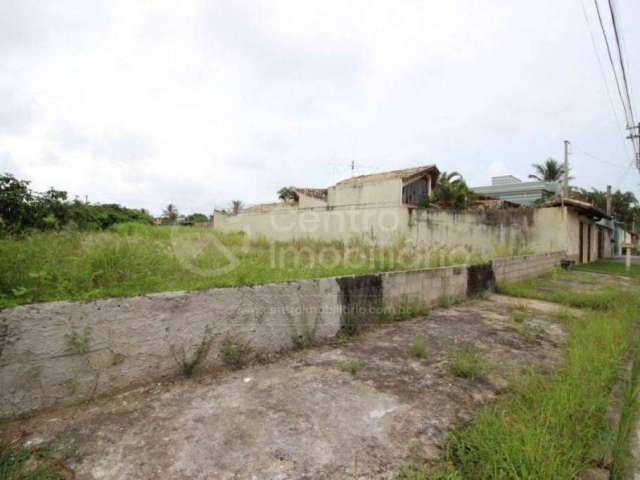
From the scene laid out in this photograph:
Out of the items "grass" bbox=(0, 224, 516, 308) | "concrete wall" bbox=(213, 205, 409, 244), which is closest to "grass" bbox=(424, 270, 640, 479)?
"grass" bbox=(0, 224, 516, 308)

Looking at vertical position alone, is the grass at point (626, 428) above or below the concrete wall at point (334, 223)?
below

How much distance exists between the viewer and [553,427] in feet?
5.64

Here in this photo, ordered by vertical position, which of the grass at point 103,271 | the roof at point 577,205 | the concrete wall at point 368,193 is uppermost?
the concrete wall at point 368,193

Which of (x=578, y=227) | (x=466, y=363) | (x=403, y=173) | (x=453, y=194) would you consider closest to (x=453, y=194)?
(x=453, y=194)

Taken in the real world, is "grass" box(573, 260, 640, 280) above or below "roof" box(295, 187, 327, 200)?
below

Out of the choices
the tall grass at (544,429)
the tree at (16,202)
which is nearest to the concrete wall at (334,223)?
the tree at (16,202)

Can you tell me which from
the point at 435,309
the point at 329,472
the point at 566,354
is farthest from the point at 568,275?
the point at 329,472

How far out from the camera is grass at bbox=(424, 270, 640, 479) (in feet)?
4.74

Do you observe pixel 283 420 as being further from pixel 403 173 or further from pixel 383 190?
pixel 403 173

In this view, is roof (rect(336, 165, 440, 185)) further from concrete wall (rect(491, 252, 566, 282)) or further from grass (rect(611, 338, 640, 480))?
grass (rect(611, 338, 640, 480))

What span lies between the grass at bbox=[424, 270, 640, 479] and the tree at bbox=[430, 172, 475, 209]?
45.3ft

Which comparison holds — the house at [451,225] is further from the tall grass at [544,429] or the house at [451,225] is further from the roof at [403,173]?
the tall grass at [544,429]

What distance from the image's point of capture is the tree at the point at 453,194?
1569 centimetres

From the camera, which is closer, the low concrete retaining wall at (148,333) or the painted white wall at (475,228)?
the low concrete retaining wall at (148,333)
